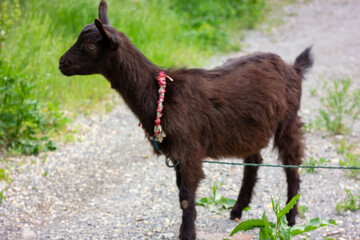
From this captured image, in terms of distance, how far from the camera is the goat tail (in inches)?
187

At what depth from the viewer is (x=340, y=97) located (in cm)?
670

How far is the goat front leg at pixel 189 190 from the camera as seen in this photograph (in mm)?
3936

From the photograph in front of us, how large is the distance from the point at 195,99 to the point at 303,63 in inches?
60.7

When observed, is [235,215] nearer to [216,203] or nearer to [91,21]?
[216,203]

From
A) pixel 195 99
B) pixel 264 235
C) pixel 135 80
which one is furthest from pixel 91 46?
pixel 264 235

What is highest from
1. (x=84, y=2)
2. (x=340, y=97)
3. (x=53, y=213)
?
(x=84, y=2)

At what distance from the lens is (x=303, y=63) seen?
481cm

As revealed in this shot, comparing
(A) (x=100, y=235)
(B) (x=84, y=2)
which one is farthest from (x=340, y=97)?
(B) (x=84, y=2)

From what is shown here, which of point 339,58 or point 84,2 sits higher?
point 84,2

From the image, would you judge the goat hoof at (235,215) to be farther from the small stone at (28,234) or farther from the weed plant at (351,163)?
the small stone at (28,234)

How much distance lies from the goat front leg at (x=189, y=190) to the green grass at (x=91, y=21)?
3.24m

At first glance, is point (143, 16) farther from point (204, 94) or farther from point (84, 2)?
point (204, 94)

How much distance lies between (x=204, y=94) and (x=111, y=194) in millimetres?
1965

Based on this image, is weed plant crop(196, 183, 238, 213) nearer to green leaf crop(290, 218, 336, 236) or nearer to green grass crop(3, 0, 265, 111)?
green leaf crop(290, 218, 336, 236)
